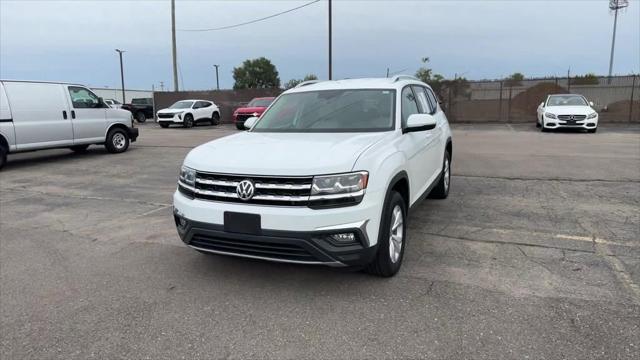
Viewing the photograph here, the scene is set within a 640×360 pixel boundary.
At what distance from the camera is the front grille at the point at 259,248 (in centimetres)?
325

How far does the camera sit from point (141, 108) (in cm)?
3186

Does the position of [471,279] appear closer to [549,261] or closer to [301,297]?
[549,261]

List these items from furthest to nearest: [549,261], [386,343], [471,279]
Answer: [549,261], [471,279], [386,343]

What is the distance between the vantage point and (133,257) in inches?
179

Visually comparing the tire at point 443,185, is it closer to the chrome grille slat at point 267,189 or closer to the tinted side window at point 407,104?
the tinted side window at point 407,104

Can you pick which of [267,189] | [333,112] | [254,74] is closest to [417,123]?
[333,112]

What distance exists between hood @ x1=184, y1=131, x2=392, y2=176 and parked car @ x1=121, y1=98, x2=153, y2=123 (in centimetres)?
2979

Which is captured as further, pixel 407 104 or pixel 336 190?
pixel 407 104

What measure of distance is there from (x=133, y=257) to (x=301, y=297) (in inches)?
78.5

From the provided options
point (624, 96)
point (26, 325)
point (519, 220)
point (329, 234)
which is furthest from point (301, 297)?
point (624, 96)

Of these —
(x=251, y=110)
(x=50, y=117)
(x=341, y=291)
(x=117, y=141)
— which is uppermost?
(x=251, y=110)

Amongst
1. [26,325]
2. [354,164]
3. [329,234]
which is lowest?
[26,325]

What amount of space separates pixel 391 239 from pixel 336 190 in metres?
0.80

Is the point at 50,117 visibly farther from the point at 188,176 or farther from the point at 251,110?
the point at 251,110
